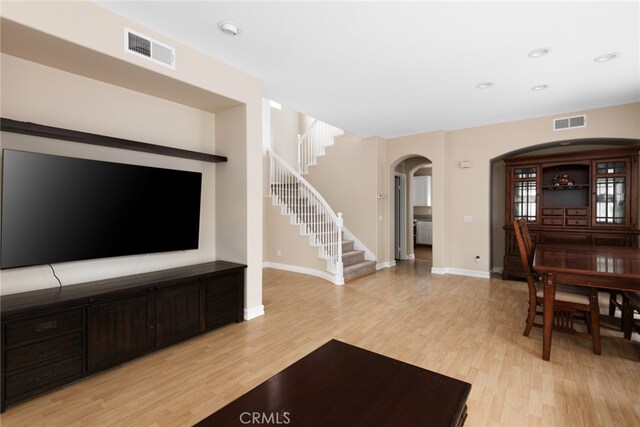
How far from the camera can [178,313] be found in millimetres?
2869

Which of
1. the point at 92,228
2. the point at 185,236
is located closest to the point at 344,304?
the point at 185,236

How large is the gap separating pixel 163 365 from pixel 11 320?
108cm

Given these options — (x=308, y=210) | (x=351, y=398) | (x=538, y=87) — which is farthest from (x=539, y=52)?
(x=308, y=210)

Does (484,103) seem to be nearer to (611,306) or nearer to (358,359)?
(611,306)

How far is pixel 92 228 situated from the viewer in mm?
2580

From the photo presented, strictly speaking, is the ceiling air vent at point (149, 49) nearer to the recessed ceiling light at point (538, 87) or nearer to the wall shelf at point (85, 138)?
the wall shelf at point (85, 138)

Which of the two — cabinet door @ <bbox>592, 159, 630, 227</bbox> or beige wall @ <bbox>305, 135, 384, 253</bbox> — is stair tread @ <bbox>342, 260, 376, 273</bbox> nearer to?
beige wall @ <bbox>305, 135, 384, 253</bbox>

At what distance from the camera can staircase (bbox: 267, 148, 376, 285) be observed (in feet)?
17.7

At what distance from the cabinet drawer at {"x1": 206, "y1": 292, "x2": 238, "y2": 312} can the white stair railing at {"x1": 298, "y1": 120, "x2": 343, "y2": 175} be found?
455 cm

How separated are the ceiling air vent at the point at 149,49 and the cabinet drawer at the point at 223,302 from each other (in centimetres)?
232

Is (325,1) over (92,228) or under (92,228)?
over

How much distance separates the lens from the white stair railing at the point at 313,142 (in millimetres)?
7078

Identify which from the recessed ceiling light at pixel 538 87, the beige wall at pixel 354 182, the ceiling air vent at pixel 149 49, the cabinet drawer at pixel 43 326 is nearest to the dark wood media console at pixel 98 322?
the cabinet drawer at pixel 43 326

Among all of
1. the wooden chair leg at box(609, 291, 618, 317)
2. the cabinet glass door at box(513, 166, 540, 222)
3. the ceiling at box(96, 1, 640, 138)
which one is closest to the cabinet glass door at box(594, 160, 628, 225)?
the cabinet glass door at box(513, 166, 540, 222)
